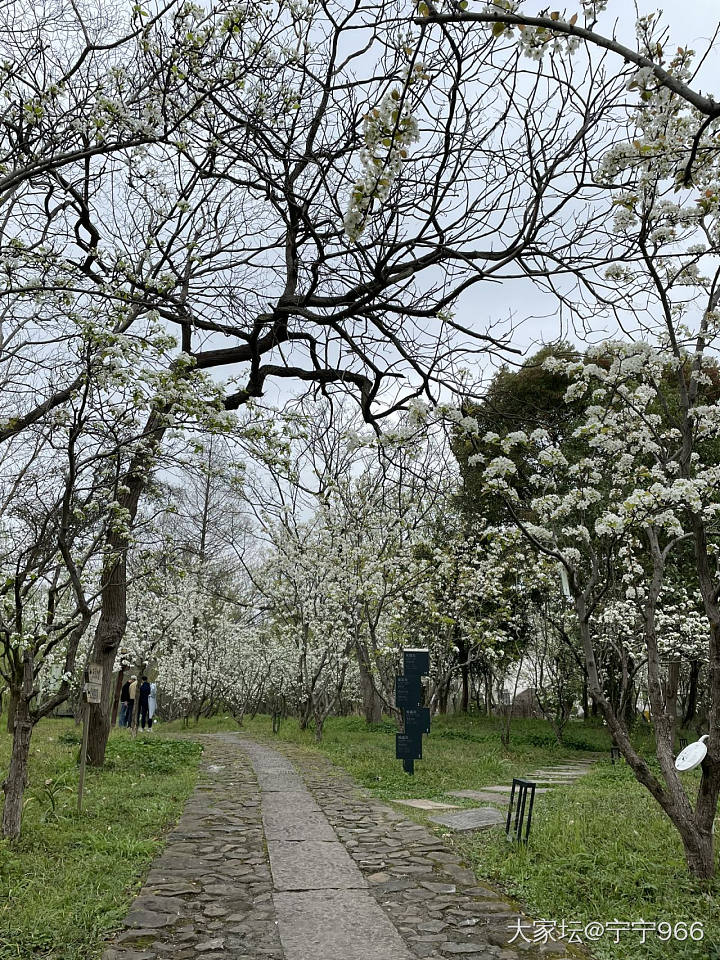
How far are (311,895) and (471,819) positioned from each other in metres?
2.91

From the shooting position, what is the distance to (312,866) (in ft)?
17.4

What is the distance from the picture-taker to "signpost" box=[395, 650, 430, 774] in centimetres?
1029

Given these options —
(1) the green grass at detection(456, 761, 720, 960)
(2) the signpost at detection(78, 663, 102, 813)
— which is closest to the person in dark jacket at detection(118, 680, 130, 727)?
(2) the signpost at detection(78, 663, 102, 813)

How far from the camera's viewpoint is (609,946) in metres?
3.89

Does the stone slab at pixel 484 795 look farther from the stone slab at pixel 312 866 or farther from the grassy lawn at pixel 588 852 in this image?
the stone slab at pixel 312 866

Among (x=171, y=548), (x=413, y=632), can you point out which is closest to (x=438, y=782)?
(x=171, y=548)

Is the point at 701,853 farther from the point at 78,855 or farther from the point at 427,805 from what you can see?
the point at 78,855

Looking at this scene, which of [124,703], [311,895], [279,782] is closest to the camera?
[311,895]

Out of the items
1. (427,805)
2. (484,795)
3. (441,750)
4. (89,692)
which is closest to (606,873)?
(427,805)

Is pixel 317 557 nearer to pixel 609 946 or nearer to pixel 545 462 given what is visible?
pixel 545 462

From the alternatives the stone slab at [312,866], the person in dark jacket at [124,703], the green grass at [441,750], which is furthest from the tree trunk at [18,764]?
the person in dark jacket at [124,703]

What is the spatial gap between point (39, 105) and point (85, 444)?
9.97ft

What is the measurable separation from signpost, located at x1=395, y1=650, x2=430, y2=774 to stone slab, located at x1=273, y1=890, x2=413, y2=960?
223 inches

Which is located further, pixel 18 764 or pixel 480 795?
pixel 480 795
